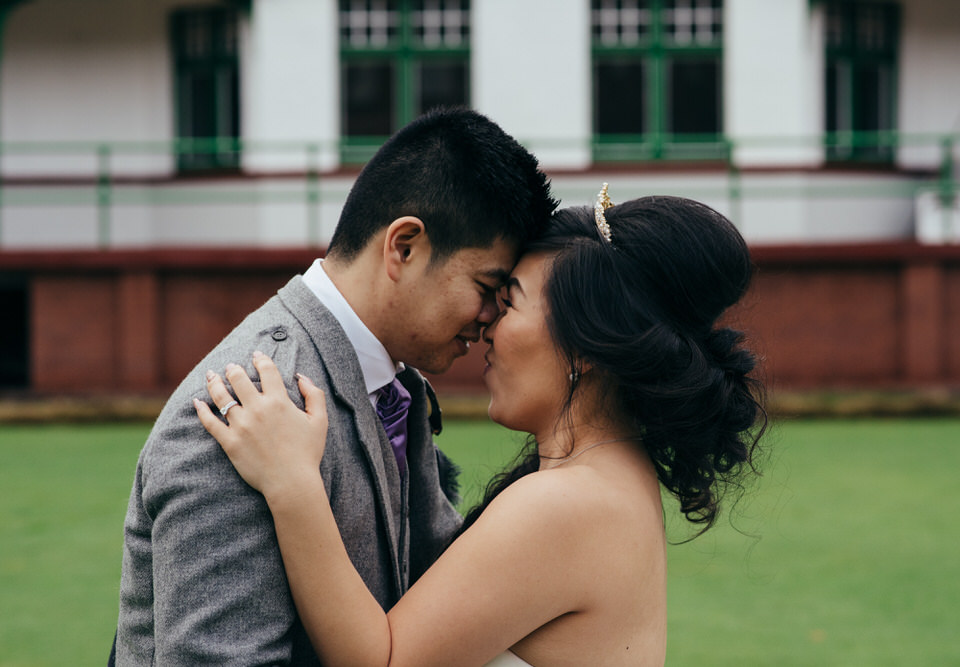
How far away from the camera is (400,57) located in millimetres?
15477

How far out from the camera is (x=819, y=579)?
21.1 ft

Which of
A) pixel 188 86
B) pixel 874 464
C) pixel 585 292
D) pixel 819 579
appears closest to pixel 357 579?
pixel 585 292

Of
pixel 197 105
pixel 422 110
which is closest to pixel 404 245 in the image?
pixel 422 110

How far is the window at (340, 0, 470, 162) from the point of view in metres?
15.4

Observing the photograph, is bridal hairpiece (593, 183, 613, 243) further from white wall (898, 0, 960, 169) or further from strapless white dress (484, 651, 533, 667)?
white wall (898, 0, 960, 169)

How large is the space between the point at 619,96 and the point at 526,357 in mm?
13361

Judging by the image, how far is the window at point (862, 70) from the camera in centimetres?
1602

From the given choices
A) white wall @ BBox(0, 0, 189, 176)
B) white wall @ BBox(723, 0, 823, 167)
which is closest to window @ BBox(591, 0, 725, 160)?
white wall @ BBox(723, 0, 823, 167)

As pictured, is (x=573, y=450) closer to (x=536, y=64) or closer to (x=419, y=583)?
(x=419, y=583)

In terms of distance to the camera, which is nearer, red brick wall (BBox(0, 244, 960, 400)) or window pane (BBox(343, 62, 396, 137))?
red brick wall (BBox(0, 244, 960, 400))

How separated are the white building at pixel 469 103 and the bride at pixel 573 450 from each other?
11.7m

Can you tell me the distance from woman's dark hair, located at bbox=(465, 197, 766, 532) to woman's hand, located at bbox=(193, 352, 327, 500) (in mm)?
591

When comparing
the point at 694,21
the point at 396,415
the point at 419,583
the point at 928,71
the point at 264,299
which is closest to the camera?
the point at 419,583

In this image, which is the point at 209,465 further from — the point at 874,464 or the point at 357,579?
the point at 874,464
